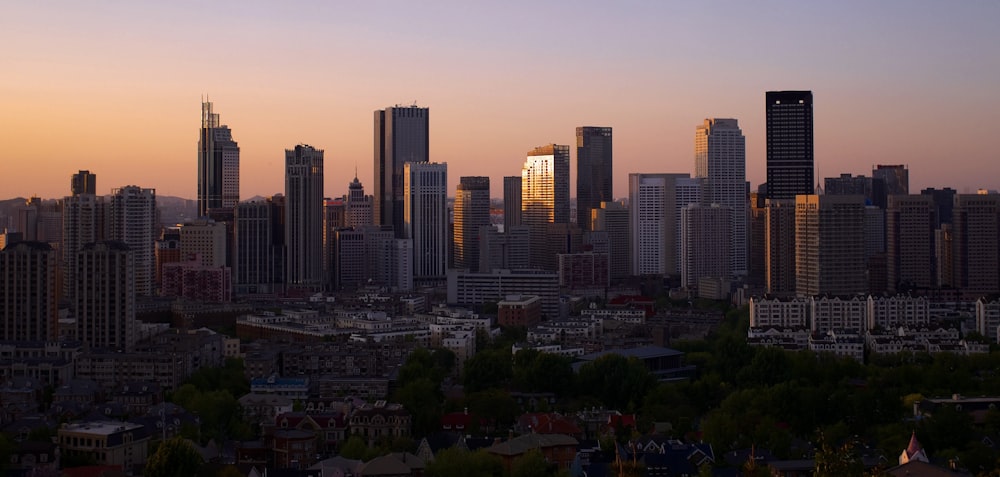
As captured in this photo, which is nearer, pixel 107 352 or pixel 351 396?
pixel 351 396

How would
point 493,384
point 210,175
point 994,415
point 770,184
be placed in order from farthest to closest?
point 210,175
point 770,184
point 493,384
point 994,415

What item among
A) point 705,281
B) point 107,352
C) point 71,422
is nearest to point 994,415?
point 71,422

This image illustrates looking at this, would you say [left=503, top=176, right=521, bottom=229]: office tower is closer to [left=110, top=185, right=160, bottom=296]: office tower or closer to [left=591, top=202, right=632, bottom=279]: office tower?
[left=591, top=202, right=632, bottom=279]: office tower

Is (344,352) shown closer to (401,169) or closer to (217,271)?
(217,271)

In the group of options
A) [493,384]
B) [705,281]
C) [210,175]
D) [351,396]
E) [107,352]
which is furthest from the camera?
[210,175]

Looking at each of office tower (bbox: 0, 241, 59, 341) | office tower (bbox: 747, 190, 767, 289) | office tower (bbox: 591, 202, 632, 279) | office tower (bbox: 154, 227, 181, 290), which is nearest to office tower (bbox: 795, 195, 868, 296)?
office tower (bbox: 747, 190, 767, 289)

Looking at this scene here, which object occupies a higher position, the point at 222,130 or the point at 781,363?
the point at 222,130

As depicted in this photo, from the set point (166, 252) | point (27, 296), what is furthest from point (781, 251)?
point (27, 296)
